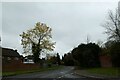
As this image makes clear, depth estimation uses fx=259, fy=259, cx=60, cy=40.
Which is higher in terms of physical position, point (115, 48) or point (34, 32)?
point (34, 32)

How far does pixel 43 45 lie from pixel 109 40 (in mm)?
30026

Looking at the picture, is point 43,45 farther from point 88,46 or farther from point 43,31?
point 88,46

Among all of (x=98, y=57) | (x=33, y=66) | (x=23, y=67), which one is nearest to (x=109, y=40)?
(x=98, y=57)

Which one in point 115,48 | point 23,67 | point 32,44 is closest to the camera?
point 115,48

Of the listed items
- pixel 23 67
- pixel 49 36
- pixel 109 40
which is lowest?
pixel 23 67

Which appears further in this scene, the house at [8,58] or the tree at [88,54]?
the tree at [88,54]

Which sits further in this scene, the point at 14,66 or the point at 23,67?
the point at 23,67

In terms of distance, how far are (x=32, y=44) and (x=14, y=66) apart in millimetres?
16242

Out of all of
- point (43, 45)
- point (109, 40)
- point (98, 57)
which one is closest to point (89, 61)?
point (98, 57)

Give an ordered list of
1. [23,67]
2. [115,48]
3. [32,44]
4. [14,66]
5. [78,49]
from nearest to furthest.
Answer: [115,48], [14,66], [23,67], [78,49], [32,44]

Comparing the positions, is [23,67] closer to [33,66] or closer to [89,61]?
[33,66]

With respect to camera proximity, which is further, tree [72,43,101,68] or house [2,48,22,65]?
tree [72,43,101,68]

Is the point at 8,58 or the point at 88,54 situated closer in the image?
the point at 88,54

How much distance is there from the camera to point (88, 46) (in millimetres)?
61812
